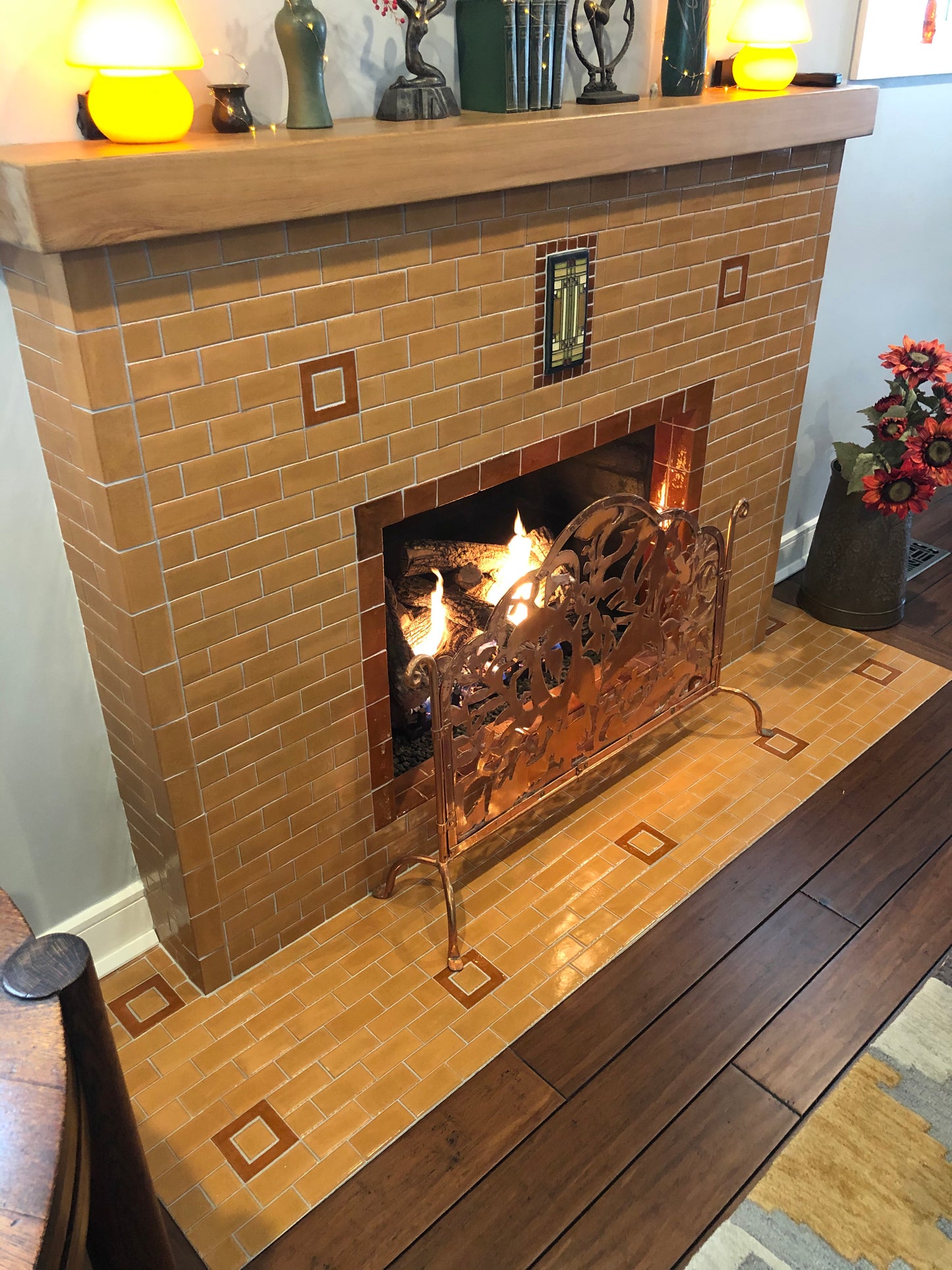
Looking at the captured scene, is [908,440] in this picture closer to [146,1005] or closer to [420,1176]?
[420,1176]

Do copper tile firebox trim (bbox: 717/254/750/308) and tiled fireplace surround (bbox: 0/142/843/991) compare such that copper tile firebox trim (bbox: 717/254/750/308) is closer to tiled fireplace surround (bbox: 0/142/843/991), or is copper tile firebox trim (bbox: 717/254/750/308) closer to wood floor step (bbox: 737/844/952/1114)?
tiled fireplace surround (bbox: 0/142/843/991)

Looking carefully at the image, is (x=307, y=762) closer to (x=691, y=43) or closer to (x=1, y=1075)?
(x=1, y=1075)

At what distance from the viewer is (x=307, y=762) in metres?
1.75

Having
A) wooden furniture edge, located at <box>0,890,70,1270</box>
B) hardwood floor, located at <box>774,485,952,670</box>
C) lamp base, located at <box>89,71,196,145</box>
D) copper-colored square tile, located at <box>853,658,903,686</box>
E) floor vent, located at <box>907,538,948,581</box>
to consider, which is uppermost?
lamp base, located at <box>89,71,196,145</box>

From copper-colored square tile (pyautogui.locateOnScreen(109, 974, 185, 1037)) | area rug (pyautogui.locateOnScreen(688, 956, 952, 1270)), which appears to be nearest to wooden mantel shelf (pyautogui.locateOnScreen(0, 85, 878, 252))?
copper-colored square tile (pyautogui.locateOnScreen(109, 974, 185, 1037))

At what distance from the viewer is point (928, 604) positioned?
2.96 meters

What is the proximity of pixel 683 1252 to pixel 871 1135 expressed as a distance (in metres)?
0.36

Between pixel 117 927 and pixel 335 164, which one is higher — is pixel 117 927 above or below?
below

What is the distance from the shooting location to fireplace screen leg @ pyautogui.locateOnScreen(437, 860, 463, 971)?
5.88 ft

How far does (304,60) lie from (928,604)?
7.67 feet

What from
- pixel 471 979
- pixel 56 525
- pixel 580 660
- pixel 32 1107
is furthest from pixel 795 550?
pixel 32 1107

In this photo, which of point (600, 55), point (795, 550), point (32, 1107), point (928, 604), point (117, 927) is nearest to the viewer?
point (32, 1107)

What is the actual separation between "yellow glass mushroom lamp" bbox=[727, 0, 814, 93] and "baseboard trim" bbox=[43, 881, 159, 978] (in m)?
1.95

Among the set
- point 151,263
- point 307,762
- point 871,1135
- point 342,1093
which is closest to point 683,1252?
point 871,1135
